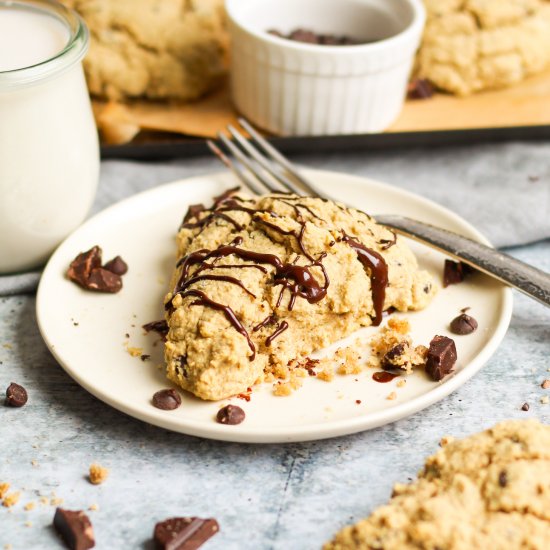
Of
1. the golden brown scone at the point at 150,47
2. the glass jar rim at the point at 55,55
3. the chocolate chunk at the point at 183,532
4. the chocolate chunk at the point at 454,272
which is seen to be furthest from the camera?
the golden brown scone at the point at 150,47

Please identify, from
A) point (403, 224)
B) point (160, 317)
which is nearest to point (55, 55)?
point (160, 317)

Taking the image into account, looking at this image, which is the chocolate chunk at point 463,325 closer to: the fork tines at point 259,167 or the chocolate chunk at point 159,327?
the fork tines at point 259,167

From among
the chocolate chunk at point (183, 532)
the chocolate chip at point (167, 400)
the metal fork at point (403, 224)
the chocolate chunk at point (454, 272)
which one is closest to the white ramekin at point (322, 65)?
the metal fork at point (403, 224)

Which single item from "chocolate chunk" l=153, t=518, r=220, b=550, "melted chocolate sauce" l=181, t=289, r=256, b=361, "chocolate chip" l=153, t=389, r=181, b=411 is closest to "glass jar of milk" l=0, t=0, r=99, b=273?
"melted chocolate sauce" l=181, t=289, r=256, b=361

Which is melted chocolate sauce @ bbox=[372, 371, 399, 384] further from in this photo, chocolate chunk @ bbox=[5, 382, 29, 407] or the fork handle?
chocolate chunk @ bbox=[5, 382, 29, 407]

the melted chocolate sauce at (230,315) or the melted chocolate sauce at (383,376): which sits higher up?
the melted chocolate sauce at (230,315)

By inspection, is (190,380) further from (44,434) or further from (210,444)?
(44,434)

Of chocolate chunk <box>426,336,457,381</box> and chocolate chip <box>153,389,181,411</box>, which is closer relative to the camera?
chocolate chip <box>153,389,181,411</box>
